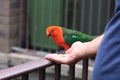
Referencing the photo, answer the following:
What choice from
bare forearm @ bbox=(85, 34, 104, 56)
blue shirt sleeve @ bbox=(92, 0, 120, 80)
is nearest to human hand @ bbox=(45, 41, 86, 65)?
bare forearm @ bbox=(85, 34, 104, 56)

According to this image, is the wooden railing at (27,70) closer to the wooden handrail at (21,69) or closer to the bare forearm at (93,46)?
the wooden handrail at (21,69)

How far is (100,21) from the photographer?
15.8 ft

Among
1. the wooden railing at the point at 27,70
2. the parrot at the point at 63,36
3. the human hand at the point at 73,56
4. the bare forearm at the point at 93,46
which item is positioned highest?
the bare forearm at the point at 93,46

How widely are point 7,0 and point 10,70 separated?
3.12 m

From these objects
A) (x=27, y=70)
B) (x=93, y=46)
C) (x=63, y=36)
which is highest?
(x=93, y=46)

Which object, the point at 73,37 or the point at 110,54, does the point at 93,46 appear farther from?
the point at 73,37

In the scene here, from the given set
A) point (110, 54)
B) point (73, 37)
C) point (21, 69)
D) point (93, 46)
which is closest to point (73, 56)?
point (93, 46)

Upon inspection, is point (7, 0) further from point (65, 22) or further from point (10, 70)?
point (10, 70)

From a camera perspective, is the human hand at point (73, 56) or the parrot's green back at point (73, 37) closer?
the human hand at point (73, 56)

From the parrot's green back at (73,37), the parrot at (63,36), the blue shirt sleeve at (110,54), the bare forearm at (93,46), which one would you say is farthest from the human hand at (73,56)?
the parrot at (63,36)

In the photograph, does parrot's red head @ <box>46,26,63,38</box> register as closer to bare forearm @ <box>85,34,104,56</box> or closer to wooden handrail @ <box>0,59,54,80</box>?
wooden handrail @ <box>0,59,54,80</box>

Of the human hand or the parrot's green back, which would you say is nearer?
the human hand

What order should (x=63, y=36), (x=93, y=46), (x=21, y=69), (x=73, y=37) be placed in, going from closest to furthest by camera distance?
(x=93, y=46) → (x=21, y=69) → (x=73, y=37) → (x=63, y=36)

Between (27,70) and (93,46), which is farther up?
(93,46)
